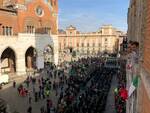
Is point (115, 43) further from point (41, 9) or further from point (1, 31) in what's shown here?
point (1, 31)

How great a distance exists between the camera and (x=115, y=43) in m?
90.3

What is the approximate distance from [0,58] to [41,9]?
1120 cm

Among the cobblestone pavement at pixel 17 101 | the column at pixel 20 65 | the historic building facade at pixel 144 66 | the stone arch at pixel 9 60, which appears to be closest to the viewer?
the historic building facade at pixel 144 66

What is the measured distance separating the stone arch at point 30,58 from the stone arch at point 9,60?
4.20 m

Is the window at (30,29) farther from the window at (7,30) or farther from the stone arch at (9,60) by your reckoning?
the stone arch at (9,60)

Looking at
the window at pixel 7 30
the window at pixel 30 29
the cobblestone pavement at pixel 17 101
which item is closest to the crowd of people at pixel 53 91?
the cobblestone pavement at pixel 17 101

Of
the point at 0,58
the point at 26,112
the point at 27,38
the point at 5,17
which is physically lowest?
the point at 26,112

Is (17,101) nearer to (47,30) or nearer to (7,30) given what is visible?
(7,30)

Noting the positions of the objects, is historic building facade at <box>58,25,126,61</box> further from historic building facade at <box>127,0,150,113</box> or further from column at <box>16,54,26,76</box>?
historic building facade at <box>127,0,150,113</box>

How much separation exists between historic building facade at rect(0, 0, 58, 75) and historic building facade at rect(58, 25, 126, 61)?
139 feet

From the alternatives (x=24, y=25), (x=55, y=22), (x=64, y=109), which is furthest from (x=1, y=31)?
(x=64, y=109)

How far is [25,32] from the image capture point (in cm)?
3938

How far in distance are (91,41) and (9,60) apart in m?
53.7

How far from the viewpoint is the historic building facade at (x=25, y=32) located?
36688 mm
